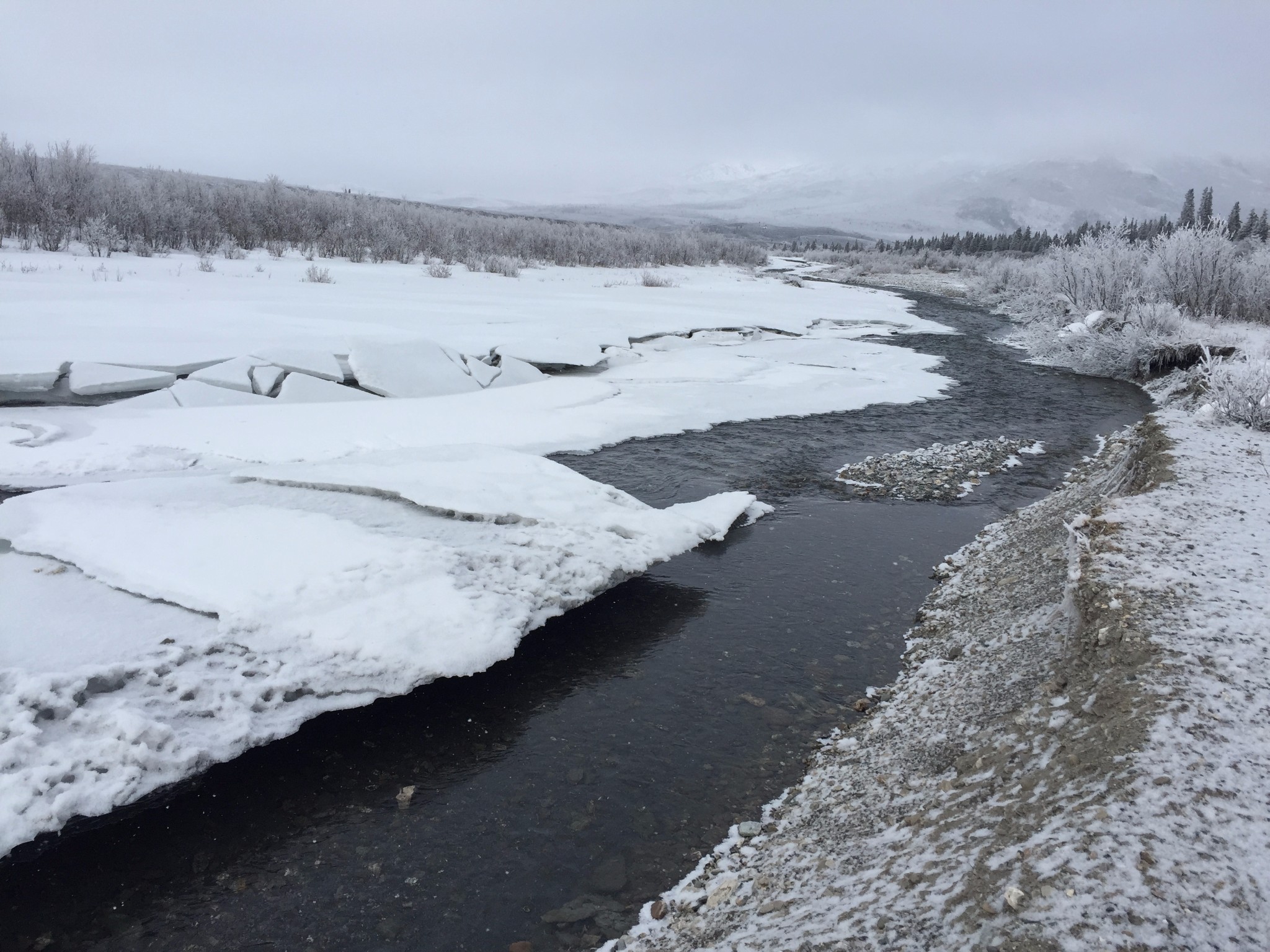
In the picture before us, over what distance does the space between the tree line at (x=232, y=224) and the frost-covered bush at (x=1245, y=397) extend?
18.2 metres

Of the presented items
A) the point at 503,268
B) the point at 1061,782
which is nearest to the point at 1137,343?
the point at 1061,782

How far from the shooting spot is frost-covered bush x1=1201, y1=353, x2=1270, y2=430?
6.64 metres

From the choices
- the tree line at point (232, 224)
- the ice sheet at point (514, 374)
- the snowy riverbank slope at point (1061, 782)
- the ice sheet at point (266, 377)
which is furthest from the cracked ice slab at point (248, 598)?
the tree line at point (232, 224)

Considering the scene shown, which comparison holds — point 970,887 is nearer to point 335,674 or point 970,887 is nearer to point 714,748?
point 714,748

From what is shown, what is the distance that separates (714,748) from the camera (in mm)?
3570

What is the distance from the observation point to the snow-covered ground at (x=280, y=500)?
3.23m

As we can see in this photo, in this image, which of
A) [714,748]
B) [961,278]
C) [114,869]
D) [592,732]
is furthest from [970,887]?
[961,278]

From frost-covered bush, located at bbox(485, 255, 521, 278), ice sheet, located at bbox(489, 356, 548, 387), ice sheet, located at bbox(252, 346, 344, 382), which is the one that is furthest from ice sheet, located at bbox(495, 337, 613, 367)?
frost-covered bush, located at bbox(485, 255, 521, 278)

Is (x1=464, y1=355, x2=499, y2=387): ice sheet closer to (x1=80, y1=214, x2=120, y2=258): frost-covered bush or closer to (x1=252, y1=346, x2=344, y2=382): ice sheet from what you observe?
(x1=252, y1=346, x2=344, y2=382): ice sheet

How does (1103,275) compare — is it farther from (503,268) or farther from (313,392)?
(313,392)

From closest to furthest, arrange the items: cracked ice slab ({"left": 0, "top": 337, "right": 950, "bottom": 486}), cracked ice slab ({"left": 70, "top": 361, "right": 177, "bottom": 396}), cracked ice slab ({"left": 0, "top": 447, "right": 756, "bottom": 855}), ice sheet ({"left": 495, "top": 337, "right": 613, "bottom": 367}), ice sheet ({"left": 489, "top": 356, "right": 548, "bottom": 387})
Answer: cracked ice slab ({"left": 0, "top": 447, "right": 756, "bottom": 855})
cracked ice slab ({"left": 0, "top": 337, "right": 950, "bottom": 486})
cracked ice slab ({"left": 70, "top": 361, "right": 177, "bottom": 396})
ice sheet ({"left": 489, "top": 356, "right": 548, "bottom": 387})
ice sheet ({"left": 495, "top": 337, "right": 613, "bottom": 367})

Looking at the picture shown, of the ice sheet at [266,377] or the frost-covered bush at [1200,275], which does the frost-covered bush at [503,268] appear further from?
the frost-covered bush at [1200,275]

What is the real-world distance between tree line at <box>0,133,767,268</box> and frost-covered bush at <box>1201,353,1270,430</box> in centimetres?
1825

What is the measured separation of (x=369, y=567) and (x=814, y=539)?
3.46 m
